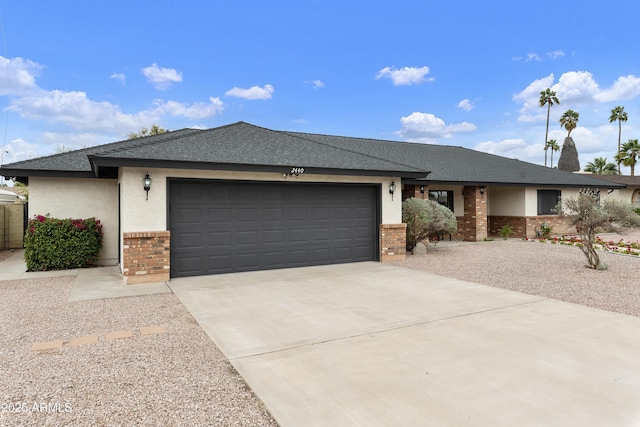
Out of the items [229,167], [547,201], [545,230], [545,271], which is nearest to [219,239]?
[229,167]

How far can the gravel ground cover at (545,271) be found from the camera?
7.04 meters

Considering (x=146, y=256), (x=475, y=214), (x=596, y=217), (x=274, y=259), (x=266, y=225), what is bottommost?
(x=274, y=259)

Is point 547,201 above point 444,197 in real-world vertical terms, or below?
below

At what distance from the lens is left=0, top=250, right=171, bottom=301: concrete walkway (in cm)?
732

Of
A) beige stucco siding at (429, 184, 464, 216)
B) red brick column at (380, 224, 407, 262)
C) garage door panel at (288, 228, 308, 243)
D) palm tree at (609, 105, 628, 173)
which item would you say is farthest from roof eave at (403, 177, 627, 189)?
palm tree at (609, 105, 628, 173)

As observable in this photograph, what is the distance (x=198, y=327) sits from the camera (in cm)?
525

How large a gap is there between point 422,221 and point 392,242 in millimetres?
1778

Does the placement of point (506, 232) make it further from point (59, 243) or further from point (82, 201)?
point (59, 243)

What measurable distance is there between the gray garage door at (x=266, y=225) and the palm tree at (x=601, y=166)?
5055 centimetres

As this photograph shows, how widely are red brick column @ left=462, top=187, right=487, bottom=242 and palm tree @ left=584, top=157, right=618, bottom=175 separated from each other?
138 feet

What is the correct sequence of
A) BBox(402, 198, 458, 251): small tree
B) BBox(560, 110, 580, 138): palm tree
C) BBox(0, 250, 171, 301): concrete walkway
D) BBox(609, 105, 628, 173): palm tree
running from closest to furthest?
BBox(0, 250, 171, 301): concrete walkway, BBox(402, 198, 458, 251): small tree, BBox(560, 110, 580, 138): palm tree, BBox(609, 105, 628, 173): palm tree

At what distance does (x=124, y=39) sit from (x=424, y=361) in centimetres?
1860

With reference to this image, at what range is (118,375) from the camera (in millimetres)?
3701

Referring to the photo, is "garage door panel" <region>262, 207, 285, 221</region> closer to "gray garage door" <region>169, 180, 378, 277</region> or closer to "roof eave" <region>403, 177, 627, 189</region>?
"gray garage door" <region>169, 180, 378, 277</region>
